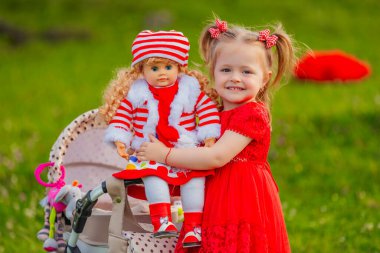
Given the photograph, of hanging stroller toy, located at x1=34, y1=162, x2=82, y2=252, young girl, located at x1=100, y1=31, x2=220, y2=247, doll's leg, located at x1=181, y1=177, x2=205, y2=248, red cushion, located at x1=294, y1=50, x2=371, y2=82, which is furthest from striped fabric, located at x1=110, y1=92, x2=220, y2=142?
red cushion, located at x1=294, y1=50, x2=371, y2=82

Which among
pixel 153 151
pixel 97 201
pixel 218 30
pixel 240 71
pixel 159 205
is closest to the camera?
pixel 159 205

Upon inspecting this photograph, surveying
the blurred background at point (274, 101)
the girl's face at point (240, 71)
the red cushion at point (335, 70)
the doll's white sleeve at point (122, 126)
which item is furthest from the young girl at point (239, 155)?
the red cushion at point (335, 70)

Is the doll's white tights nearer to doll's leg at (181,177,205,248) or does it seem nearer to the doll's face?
doll's leg at (181,177,205,248)

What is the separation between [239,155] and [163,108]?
48 cm

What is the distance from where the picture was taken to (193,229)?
3818 mm

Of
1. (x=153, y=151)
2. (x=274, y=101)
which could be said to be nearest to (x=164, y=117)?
(x=153, y=151)

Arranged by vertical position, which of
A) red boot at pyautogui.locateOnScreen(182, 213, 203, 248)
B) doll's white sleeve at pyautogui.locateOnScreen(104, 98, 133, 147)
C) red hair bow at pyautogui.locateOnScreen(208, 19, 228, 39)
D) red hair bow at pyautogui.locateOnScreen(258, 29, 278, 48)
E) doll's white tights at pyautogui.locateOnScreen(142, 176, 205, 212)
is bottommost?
red boot at pyautogui.locateOnScreen(182, 213, 203, 248)

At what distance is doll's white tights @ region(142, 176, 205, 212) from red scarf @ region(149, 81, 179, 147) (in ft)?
0.86

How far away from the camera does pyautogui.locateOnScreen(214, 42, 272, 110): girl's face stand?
396 cm

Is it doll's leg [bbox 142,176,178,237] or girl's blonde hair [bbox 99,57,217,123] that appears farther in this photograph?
girl's blonde hair [bbox 99,57,217,123]

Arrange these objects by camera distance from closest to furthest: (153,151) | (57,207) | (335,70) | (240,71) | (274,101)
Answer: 1. (153,151)
2. (240,71)
3. (57,207)
4. (274,101)
5. (335,70)

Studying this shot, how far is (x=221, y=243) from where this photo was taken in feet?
12.4

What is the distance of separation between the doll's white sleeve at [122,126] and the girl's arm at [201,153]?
137 mm

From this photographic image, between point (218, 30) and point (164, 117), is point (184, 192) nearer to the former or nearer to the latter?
point (164, 117)
